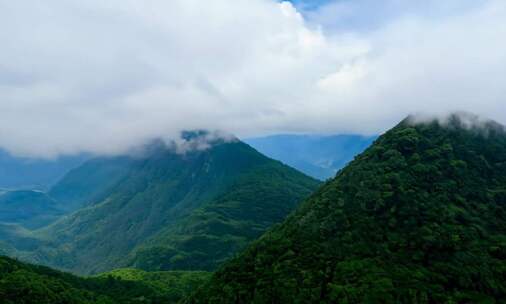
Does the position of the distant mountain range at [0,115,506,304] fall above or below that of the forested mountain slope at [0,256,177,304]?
above

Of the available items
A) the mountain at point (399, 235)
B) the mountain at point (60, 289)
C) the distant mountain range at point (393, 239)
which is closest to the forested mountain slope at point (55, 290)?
the mountain at point (60, 289)

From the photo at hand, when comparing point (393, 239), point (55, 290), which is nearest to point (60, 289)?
point (55, 290)

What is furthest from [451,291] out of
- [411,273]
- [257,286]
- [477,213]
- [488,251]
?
[257,286]

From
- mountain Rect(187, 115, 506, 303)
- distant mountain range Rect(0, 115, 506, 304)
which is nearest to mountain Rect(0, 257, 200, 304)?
distant mountain range Rect(0, 115, 506, 304)

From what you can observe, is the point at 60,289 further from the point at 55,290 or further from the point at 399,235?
the point at 399,235

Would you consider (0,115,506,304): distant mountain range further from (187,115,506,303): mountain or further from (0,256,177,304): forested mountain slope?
(0,256,177,304): forested mountain slope

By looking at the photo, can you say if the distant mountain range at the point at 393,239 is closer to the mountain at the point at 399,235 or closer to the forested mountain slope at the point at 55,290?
the mountain at the point at 399,235

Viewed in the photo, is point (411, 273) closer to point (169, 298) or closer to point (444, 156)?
point (444, 156)
